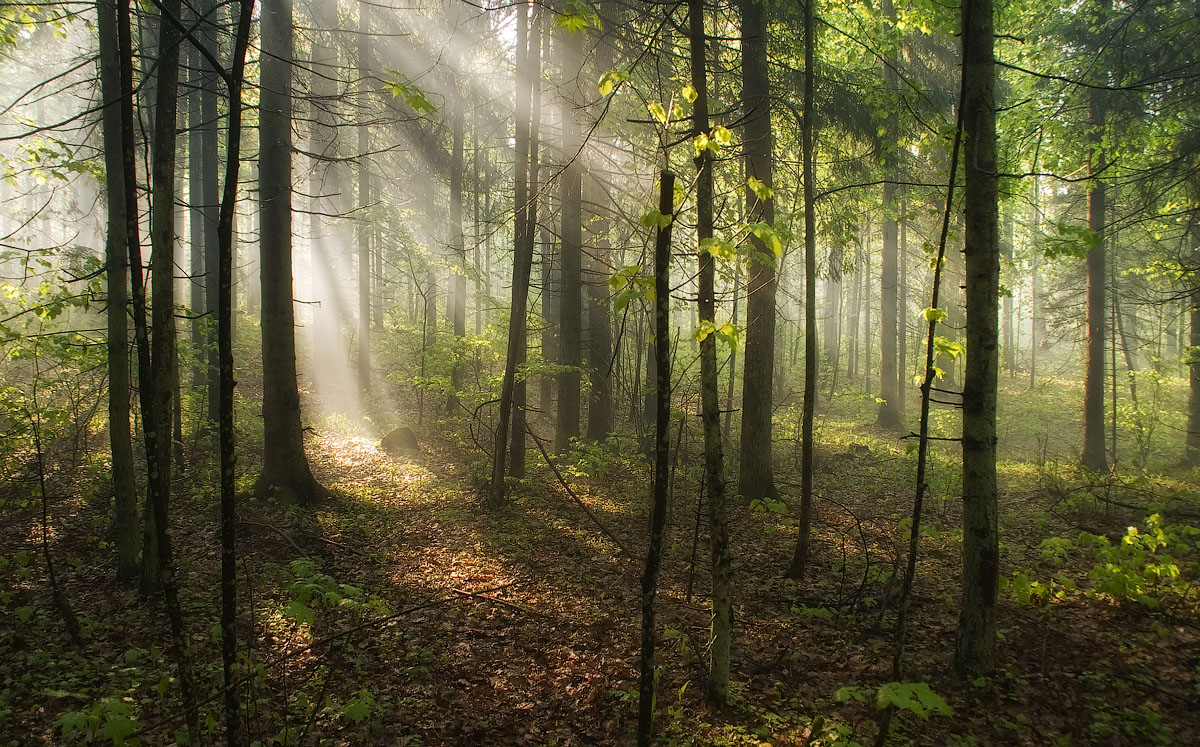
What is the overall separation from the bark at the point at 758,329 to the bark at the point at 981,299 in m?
3.46

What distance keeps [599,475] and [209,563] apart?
20.5 ft

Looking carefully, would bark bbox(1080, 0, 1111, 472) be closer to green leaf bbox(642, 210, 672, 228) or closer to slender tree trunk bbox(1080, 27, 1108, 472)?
slender tree trunk bbox(1080, 27, 1108, 472)

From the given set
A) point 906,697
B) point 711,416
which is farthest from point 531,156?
point 906,697

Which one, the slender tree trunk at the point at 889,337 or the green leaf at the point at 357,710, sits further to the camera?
the slender tree trunk at the point at 889,337

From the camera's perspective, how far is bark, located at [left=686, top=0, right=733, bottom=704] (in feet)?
12.8

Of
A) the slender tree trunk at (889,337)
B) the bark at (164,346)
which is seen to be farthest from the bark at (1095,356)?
the bark at (164,346)

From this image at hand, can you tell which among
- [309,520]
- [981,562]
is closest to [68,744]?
[309,520]

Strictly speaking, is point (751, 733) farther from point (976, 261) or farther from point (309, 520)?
point (309, 520)

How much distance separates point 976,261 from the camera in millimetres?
4316

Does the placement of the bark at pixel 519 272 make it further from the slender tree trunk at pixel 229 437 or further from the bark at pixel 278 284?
the slender tree trunk at pixel 229 437

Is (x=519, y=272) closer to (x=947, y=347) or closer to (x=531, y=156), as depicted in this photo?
(x=531, y=156)

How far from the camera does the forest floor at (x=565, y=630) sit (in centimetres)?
400

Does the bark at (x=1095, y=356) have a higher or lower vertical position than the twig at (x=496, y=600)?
higher

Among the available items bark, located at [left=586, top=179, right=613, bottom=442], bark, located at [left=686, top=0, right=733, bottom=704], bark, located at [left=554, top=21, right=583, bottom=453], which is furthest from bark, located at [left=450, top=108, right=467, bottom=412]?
bark, located at [left=686, top=0, right=733, bottom=704]
